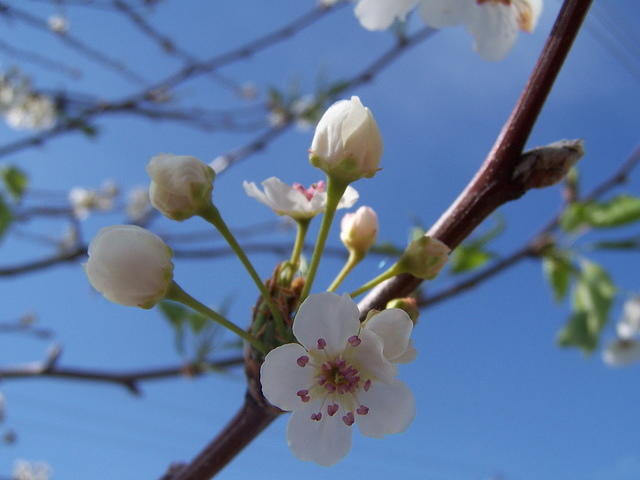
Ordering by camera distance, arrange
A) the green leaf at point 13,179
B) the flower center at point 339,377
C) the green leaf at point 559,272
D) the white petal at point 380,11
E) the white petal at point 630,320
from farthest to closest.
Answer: the white petal at point 630,320 < the green leaf at point 13,179 < the green leaf at point 559,272 < the white petal at point 380,11 < the flower center at point 339,377

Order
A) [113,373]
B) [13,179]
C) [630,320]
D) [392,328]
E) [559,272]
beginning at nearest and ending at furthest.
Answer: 1. [392,328]
2. [113,373]
3. [559,272]
4. [13,179]
5. [630,320]

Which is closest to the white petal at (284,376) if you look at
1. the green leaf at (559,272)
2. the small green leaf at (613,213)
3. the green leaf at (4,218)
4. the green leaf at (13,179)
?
the small green leaf at (613,213)

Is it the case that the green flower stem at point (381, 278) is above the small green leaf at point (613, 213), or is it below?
below

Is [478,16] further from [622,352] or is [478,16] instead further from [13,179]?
[622,352]

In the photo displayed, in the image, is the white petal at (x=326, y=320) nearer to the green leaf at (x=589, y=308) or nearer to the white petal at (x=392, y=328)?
the white petal at (x=392, y=328)

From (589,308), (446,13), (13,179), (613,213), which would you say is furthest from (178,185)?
(13,179)

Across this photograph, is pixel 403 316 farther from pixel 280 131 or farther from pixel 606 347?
pixel 606 347
